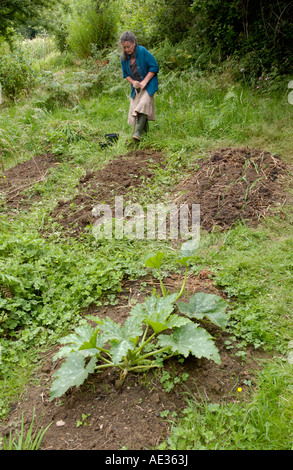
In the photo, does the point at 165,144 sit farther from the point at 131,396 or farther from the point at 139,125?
the point at 131,396

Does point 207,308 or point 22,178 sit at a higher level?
point 207,308

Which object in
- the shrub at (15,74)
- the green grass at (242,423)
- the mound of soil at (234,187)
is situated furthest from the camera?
the shrub at (15,74)

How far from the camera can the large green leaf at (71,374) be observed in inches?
74.2

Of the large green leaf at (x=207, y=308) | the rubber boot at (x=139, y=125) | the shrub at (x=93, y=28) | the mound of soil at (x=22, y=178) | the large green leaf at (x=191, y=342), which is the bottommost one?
the mound of soil at (x=22, y=178)

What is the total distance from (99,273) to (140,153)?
2.72m

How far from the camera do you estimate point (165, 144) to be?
17.0 ft

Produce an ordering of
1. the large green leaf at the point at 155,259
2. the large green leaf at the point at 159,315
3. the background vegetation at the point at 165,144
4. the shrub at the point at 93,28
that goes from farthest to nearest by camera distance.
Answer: the shrub at the point at 93,28 → the large green leaf at the point at 155,259 → the background vegetation at the point at 165,144 → the large green leaf at the point at 159,315

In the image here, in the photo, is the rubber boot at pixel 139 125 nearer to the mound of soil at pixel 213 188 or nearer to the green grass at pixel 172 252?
the green grass at pixel 172 252

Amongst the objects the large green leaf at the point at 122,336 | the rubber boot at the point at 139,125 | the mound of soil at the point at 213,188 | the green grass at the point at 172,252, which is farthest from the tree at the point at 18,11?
the large green leaf at the point at 122,336

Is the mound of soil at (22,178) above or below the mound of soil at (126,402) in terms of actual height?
above

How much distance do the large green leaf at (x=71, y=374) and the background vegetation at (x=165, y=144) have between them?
0.41m

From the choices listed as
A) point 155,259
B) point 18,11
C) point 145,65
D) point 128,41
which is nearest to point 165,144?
point 145,65

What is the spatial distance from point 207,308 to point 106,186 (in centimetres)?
261
